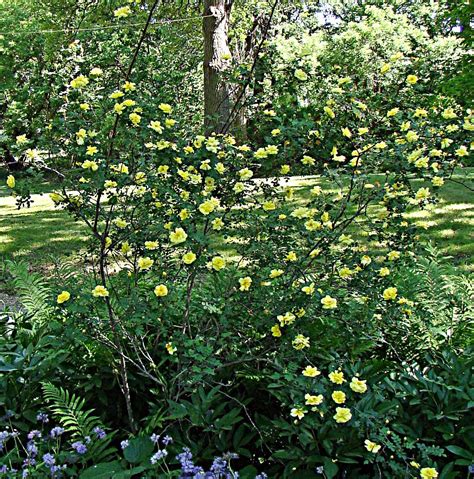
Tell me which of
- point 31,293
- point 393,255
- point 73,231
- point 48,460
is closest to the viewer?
point 48,460

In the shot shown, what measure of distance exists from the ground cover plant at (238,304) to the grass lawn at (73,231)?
2400mm

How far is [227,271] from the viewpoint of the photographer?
8.62 ft

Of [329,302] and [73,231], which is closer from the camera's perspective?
[329,302]

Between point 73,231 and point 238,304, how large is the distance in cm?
512

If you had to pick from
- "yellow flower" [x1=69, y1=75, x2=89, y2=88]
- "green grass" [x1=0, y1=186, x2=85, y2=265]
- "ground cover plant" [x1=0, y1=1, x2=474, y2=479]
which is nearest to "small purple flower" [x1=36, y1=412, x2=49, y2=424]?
"ground cover plant" [x1=0, y1=1, x2=474, y2=479]

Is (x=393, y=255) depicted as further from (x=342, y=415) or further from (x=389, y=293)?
(x=342, y=415)

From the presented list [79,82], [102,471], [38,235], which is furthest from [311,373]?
[38,235]

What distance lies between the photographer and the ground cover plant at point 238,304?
1.95 metres

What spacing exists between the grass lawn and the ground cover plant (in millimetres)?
2400

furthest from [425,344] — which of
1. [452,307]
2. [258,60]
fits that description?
[258,60]

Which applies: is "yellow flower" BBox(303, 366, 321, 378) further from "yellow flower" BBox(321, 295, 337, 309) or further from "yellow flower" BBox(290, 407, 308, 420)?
"yellow flower" BBox(321, 295, 337, 309)

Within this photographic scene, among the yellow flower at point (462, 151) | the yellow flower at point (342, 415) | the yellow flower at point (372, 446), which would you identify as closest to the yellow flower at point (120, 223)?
the yellow flower at point (342, 415)

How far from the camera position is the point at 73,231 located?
6941 mm

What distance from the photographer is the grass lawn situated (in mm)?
5453
